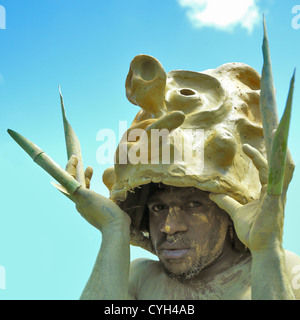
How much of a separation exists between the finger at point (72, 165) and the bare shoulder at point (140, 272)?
939 mm

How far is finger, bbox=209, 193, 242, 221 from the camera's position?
305 centimetres

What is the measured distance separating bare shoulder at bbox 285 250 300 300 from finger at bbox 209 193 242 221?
460mm

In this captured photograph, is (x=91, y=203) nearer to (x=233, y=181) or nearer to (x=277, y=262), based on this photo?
(x=233, y=181)

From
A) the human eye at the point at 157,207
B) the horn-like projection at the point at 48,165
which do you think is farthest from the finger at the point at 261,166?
the horn-like projection at the point at 48,165

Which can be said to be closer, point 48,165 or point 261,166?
point 261,166

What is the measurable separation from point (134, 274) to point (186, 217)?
0.81 meters

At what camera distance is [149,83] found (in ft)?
A: 11.7

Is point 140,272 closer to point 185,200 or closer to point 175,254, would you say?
point 175,254

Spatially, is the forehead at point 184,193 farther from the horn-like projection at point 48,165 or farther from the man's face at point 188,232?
A: the horn-like projection at point 48,165

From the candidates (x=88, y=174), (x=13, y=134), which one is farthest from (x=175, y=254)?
(x=13, y=134)

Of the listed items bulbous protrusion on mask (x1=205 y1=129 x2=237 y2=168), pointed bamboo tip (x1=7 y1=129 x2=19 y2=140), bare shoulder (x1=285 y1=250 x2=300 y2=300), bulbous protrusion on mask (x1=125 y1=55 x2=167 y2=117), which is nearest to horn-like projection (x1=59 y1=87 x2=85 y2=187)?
pointed bamboo tip (x1=7 y1=129 x2=19 y2=140)

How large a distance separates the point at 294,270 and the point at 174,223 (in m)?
0.79

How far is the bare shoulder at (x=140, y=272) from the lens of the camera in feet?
12.5

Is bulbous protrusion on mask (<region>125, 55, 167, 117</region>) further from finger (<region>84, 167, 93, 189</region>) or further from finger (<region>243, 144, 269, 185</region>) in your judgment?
finger (<region>243, 144, 269, 185</region>)
